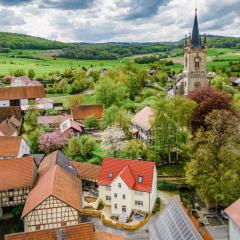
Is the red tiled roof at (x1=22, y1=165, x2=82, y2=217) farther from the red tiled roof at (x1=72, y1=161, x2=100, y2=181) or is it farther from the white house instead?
the white house

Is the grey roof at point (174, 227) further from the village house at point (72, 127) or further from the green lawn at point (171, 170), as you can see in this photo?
the village house at point (72, 127)

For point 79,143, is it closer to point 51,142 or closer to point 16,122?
point 51,142

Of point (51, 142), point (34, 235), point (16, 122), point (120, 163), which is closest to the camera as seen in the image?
point (34, 235)

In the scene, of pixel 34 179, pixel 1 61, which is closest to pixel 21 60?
pixel 1 61

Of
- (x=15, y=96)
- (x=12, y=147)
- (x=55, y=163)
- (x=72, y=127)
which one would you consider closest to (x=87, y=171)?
(x=55, y=163)

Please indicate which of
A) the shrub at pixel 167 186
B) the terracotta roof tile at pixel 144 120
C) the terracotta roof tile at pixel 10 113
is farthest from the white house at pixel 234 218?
the terracotta roof tile at pixel 10 113

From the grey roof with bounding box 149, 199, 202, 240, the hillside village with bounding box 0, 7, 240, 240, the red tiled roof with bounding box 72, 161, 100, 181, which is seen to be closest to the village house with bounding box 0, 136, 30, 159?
the hillside village with bounding box 0, 7, 240, 240
